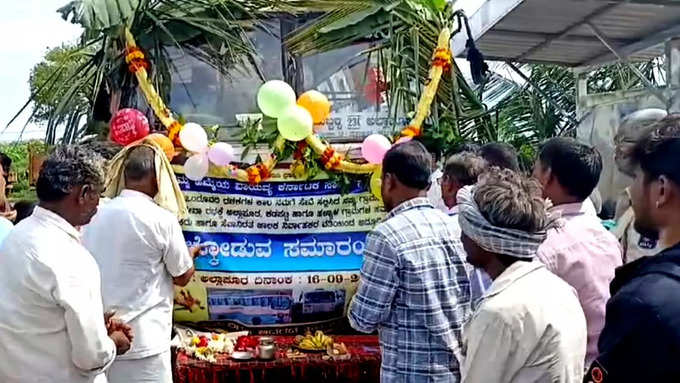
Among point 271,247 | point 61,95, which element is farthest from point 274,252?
point 61,95

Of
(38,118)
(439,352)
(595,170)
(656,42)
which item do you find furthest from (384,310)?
(656,42)

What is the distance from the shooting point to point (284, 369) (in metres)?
4.84

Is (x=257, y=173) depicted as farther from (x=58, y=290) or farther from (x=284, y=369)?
(x=58, y=290)

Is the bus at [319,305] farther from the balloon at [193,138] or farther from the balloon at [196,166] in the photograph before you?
the balloon at [193,138]

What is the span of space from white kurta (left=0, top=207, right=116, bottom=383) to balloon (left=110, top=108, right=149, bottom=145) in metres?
1.89

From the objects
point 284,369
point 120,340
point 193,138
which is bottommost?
point 284,369

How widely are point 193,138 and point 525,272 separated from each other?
9.83 ft

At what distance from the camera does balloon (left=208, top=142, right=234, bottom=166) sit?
191 inches

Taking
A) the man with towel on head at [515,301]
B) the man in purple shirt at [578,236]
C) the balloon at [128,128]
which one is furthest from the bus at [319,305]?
the man with towel on head at [515,301]

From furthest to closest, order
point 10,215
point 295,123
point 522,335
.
A: point 295,123 < point 10,215 < point 522,335

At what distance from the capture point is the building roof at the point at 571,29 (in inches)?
234

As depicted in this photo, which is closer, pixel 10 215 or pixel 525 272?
pixel 525 272

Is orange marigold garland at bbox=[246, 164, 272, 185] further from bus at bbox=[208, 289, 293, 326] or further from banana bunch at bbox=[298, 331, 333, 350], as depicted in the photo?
banana bunch at bbox=[298, 331, 333, 350]

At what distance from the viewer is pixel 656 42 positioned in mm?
6441
